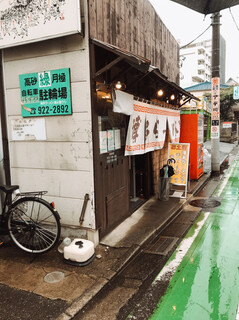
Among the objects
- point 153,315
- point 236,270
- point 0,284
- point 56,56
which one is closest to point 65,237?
point 0,284

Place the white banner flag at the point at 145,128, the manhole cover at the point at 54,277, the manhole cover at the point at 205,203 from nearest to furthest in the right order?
the manhole cover at the point at 54,277, the white banner flag at the point at 145,128, the manhole cover at the point at 205,203

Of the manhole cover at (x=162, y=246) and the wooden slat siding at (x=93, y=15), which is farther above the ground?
the wooden slat siding at (x=93, y=15)

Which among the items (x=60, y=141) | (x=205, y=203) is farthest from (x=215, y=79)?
(x=60, y=141)

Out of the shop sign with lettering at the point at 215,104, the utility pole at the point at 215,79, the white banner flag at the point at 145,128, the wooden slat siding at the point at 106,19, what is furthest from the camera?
the shop sign with lettering at the point at 215,104

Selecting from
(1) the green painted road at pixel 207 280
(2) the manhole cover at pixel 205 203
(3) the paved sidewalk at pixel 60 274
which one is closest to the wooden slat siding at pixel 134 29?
(3) the paved sidewalk at pixel 60 274

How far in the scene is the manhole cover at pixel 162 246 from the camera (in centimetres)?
611

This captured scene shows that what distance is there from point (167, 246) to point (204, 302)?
215 cm

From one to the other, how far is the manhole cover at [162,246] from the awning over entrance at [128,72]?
426cm

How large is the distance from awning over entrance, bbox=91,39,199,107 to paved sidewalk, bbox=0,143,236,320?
4.02 m

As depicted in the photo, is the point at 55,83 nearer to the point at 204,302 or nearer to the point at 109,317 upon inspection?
the point at 109,317

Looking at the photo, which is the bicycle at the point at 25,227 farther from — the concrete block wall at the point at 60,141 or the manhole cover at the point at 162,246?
the manhole cover at the point at 162,246

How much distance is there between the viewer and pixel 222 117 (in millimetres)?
39312

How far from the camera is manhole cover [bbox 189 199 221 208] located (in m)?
9.71

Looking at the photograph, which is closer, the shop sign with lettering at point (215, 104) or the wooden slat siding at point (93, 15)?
the wooden slat siding at point (93, 15)
